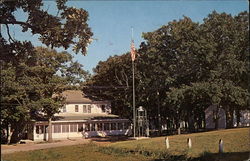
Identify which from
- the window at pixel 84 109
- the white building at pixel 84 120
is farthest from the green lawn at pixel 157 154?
the window at pixel 84 109

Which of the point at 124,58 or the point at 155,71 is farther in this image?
the point at 155,71

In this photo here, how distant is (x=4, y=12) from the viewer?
4.81 metres

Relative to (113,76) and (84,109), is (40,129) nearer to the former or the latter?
(84,109)

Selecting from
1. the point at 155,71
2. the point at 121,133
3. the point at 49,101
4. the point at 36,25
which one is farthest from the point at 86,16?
the point at 121,133

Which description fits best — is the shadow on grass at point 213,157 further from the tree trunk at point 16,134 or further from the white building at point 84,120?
the white building at point 84,120

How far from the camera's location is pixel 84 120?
123 feet

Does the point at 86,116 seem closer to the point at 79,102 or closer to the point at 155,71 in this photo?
the point at 79,102

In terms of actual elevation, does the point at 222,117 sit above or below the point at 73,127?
above

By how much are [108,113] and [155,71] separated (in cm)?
1618

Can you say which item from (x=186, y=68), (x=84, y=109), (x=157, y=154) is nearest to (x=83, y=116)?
(x=84, y=109)

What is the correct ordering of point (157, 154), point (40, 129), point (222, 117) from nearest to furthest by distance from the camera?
point (157, 154), point (222, 117), point (40, 129)

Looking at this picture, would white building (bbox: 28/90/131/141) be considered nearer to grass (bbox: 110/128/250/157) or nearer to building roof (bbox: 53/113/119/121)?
building roof (bbox: 53/113/119/121)

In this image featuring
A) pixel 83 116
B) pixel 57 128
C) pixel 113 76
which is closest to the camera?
pixel 113 76

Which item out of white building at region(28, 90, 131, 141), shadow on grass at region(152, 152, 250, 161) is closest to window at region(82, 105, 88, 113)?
white building at region(28, 90, 131, 141)
